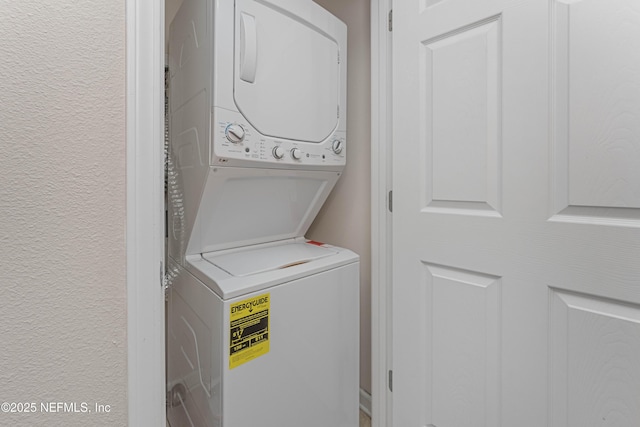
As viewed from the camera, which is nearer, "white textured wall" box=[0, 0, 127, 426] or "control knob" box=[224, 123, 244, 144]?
"white textured wall" box=[0, 0, 127, 426]

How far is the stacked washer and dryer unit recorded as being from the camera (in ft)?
3.31

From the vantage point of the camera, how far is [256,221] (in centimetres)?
134

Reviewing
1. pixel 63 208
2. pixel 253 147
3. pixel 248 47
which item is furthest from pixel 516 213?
pixel 63 208

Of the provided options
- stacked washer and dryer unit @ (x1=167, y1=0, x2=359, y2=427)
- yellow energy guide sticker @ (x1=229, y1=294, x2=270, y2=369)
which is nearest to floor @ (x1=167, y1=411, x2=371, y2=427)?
stacked washer and dryer unit @ (x1=167, y1=0, x2=359, y2=427)

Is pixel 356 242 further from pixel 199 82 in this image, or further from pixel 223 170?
pixel 199 82

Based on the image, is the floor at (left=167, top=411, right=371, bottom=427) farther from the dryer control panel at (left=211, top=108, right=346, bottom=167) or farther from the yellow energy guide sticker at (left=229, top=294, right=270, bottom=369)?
the dryer control panel at (left=211, top=108, right=346, bottom=167)

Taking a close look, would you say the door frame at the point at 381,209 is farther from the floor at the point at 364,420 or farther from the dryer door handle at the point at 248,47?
the dryer door handle at the point at 248,47

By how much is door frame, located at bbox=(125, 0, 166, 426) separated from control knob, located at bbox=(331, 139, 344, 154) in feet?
2.69

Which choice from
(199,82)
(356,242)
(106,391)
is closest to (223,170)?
(199,82)

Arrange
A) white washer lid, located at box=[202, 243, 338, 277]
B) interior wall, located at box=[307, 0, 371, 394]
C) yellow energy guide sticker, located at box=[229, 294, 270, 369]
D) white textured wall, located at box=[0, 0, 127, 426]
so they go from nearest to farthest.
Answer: white textured wall, located at box=[0, 0, 127, 426] → yellow energy guide sticker, located at box=[229, 294, 270, 369] → white washer lid, located at box=[202, 243, 338, 277] → interior wall, located at box=[307, 0, 371, 394]

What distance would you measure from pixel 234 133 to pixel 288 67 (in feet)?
1.27

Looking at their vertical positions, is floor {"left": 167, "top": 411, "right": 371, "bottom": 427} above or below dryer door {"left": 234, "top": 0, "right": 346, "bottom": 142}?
below

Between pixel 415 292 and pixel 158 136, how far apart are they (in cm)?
110

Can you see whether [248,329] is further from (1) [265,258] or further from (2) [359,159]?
(2) [359,159]
